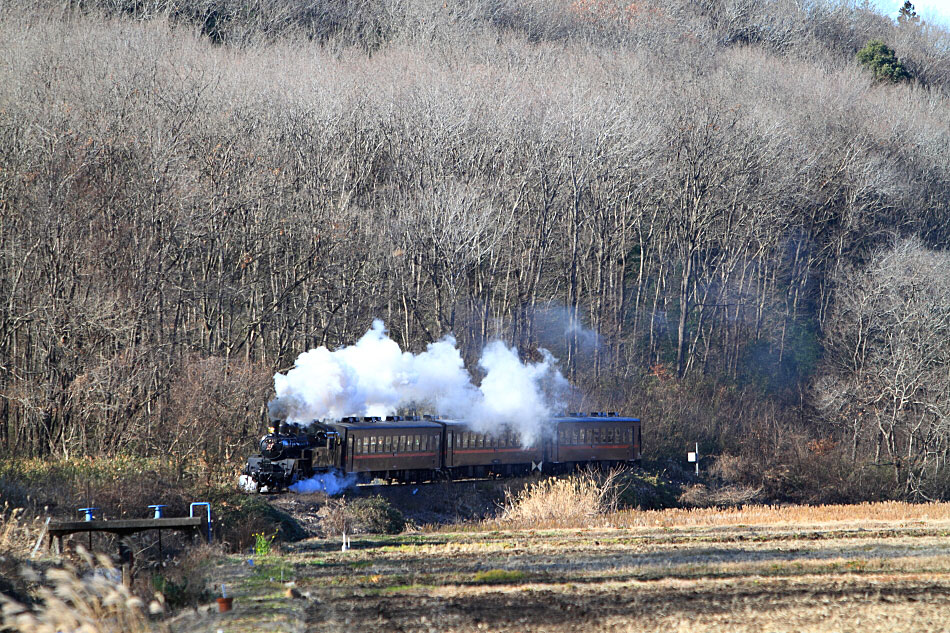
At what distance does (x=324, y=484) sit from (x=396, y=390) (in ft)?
21.2

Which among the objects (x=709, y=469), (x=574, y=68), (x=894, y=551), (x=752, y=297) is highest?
(x=574, y=68)

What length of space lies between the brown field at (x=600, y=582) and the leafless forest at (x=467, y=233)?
12.9 m

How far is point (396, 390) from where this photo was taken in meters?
35.6

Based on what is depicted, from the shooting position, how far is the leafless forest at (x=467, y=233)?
3450cm

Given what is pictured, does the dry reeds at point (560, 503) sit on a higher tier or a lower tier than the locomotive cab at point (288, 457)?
lower

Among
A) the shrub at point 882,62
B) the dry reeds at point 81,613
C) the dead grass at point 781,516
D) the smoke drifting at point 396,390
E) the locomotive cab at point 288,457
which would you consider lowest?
the dead grass at point 781,516

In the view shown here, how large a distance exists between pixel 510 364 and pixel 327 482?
13.1 meters

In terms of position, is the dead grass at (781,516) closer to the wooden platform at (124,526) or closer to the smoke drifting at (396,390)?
the smoke drifting at (396,390)

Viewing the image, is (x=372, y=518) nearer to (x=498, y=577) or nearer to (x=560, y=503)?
(x=560, y=503)

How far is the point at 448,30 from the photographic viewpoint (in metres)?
69.8

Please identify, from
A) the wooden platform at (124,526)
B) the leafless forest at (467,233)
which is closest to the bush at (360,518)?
the leafless forest at (467,233)

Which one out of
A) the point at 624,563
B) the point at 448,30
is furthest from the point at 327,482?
the point at 448,30

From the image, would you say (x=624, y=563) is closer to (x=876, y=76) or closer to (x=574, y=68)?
(x=574, y=68)

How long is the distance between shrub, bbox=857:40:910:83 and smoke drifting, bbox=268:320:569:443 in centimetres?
5855
